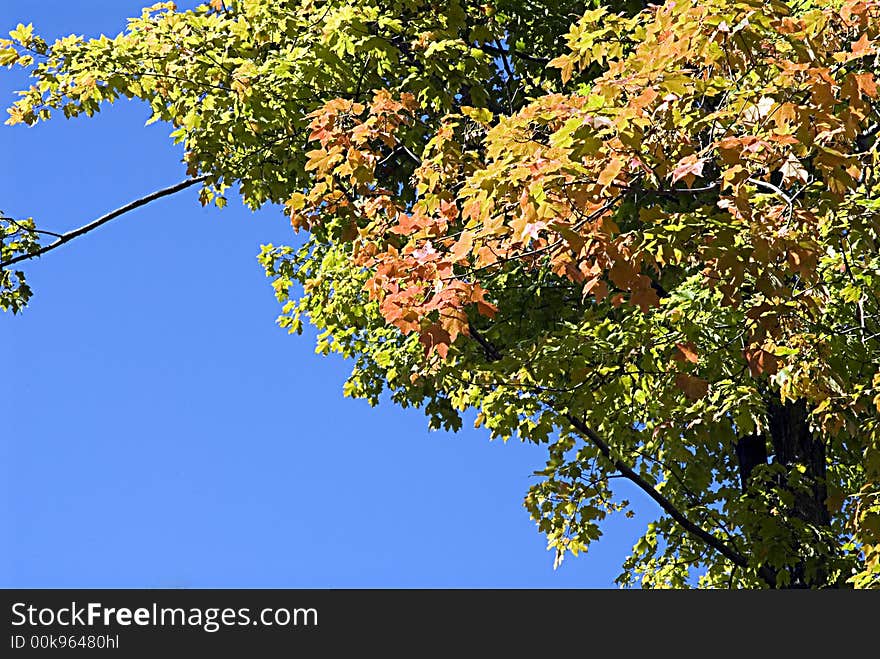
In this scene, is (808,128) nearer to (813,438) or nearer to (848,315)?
(848,315)

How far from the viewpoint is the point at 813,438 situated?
409 inches

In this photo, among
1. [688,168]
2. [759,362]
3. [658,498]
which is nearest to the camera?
[688,168]

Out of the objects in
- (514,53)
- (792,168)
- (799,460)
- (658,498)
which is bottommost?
(792,168)

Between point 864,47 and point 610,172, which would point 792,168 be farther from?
point 864,47

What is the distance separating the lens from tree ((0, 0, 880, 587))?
5422mm

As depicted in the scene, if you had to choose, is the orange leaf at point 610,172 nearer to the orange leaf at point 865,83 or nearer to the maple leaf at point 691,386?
the orange leaf at point 865,83

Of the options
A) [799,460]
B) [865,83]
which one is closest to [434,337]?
[865,83]

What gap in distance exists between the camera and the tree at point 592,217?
542 centimetres

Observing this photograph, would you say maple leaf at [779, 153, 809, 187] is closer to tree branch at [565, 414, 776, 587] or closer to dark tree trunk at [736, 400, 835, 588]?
tree branch at [565, 414, 776, 587]

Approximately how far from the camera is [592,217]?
525 cm
